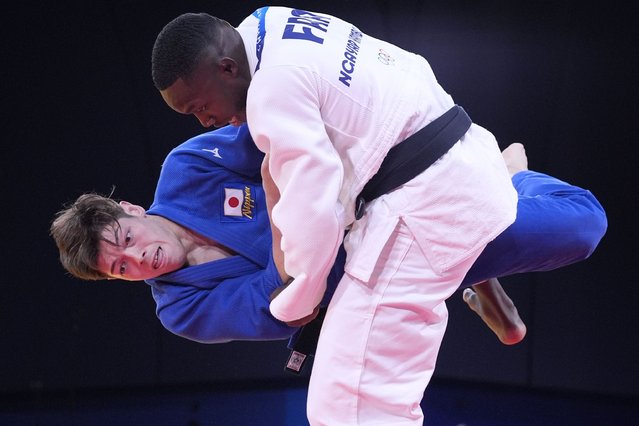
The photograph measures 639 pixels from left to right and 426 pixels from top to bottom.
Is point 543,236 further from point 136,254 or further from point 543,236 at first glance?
point 136,254

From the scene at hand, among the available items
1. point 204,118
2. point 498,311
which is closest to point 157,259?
point 204,118

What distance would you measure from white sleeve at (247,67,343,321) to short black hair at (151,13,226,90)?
146 millimetres

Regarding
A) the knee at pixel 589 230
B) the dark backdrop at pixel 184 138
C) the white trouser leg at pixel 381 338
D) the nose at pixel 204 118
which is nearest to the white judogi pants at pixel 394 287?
the white trouser leg at pixel 381 338

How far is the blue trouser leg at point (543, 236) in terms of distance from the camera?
1909 mm

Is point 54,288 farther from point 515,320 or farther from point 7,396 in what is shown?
point 515,320

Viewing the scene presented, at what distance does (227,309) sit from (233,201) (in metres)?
0.36

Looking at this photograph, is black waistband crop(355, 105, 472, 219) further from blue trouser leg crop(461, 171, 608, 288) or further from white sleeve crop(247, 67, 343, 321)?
blue trouser leg crop(461, 171, 608, 288)

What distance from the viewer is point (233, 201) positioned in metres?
2.31

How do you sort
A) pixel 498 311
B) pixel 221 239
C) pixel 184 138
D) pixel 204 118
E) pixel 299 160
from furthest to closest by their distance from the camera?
A: pixel 184 138 → pixel 498 311 → pixel 221 239 → pixel 204 118 → pixel 299 160

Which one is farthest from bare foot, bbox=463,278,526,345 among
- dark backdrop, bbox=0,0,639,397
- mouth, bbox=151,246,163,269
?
dark backdrop, bbox=0,0,639,397

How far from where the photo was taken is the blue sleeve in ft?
6.84

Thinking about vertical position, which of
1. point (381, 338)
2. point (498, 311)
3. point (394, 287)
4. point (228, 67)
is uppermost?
point (228, 67)

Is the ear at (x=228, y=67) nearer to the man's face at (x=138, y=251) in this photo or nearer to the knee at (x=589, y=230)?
the man's face at (x=138, y=251)

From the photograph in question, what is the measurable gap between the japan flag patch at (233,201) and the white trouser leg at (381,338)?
619 millimetres
